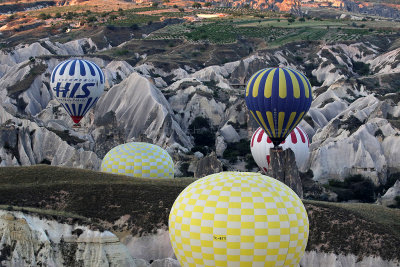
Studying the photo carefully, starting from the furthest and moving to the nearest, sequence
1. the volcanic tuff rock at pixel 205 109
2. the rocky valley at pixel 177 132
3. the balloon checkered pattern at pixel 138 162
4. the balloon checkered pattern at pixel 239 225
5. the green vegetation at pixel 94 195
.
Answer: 1. the volcanic tuff rock at pixel 205 109
2. the balloon checkered pattern at pixel 138 162
3. the green vegetation at pixel 94 195
4. the rocky valley at pixel 177 132
5. the balloon checkered pattern at pixel 239 225

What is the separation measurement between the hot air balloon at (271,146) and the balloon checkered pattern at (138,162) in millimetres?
18989

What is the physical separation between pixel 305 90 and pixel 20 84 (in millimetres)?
66326

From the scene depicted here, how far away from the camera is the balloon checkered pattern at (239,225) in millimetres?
30938

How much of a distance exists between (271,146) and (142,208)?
29.2 m

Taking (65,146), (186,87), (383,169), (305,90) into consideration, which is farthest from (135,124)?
(305,90)

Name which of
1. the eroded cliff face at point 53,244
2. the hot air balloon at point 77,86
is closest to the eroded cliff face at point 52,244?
the eroded cliff face at point 53,244

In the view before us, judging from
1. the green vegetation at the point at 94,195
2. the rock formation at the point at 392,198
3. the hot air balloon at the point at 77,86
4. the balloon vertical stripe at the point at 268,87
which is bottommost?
the rock formation at the point at 392,198

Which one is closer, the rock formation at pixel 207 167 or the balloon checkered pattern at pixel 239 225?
the balloon checkered pattern at pixel 239 225

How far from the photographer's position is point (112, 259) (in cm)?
3603

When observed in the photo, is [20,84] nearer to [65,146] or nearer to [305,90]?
[65,146]

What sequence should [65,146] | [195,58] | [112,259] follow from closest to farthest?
[112,259] → [65,146] → [195,58]

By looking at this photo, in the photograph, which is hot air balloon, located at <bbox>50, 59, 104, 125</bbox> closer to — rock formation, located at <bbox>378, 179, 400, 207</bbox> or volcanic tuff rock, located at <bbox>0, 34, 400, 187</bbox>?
volcanic tuff rock, located at <bbox>0, 34, 400, 187</bbox>

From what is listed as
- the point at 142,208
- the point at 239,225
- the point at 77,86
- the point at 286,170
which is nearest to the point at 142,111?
the point at 77,86

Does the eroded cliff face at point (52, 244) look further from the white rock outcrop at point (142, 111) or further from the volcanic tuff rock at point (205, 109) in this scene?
the white rock outcrop at point (142, 111)
